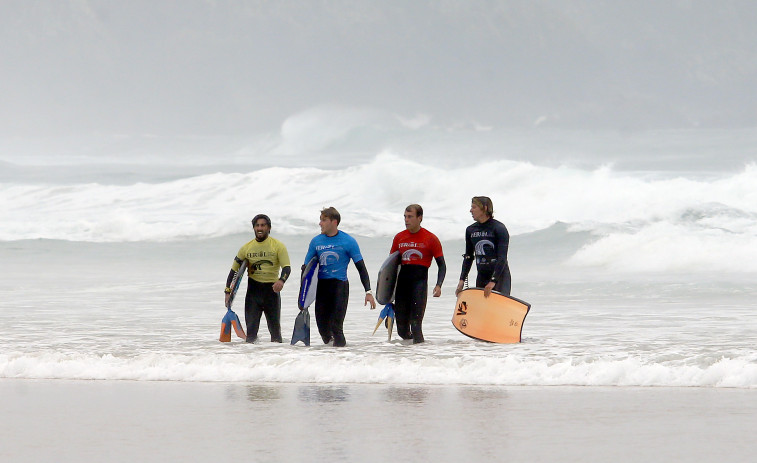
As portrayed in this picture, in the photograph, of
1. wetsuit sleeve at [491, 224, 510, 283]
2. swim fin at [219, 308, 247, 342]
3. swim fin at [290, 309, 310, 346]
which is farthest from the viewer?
swim fin at [219, 308, 247, 342]

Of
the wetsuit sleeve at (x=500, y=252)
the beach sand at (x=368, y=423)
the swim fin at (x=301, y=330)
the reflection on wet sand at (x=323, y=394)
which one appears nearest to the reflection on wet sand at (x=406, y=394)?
the beach sand at (x=368, y=423)

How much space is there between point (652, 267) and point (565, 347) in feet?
54.3

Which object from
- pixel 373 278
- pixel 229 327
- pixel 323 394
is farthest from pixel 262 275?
A: pixel 373 278

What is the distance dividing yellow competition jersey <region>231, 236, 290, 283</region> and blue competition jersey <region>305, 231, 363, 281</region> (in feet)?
1.29

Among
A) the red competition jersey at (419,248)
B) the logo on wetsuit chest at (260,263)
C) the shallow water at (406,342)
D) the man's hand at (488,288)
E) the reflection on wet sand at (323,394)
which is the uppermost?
the red competition jersey at (419,248)

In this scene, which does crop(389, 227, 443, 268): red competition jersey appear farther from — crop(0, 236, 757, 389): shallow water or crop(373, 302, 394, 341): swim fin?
crop(0, 236, 757, 389): shallow water

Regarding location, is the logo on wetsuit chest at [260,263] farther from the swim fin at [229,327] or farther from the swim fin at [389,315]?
the swim fin at [389,315]

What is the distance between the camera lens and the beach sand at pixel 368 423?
552 centimetres

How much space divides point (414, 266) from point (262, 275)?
149 cm

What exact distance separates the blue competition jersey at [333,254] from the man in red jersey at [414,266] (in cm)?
43

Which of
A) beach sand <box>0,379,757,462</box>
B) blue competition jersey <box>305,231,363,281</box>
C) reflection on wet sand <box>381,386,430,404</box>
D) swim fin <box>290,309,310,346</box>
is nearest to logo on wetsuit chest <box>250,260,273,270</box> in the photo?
blue competition jersey <box>305,231,363,281</box>

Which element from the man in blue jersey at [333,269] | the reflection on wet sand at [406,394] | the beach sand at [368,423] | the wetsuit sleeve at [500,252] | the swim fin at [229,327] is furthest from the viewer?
the swim fin at [229,327]

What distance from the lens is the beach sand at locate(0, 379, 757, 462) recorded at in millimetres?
5520

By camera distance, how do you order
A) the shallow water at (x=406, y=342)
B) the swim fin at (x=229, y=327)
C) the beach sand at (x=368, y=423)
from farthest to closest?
the swim fin at (x=229, y=327) → the shallow water at (x=406, y=342) → the beach sand at (x=368, y=423)
